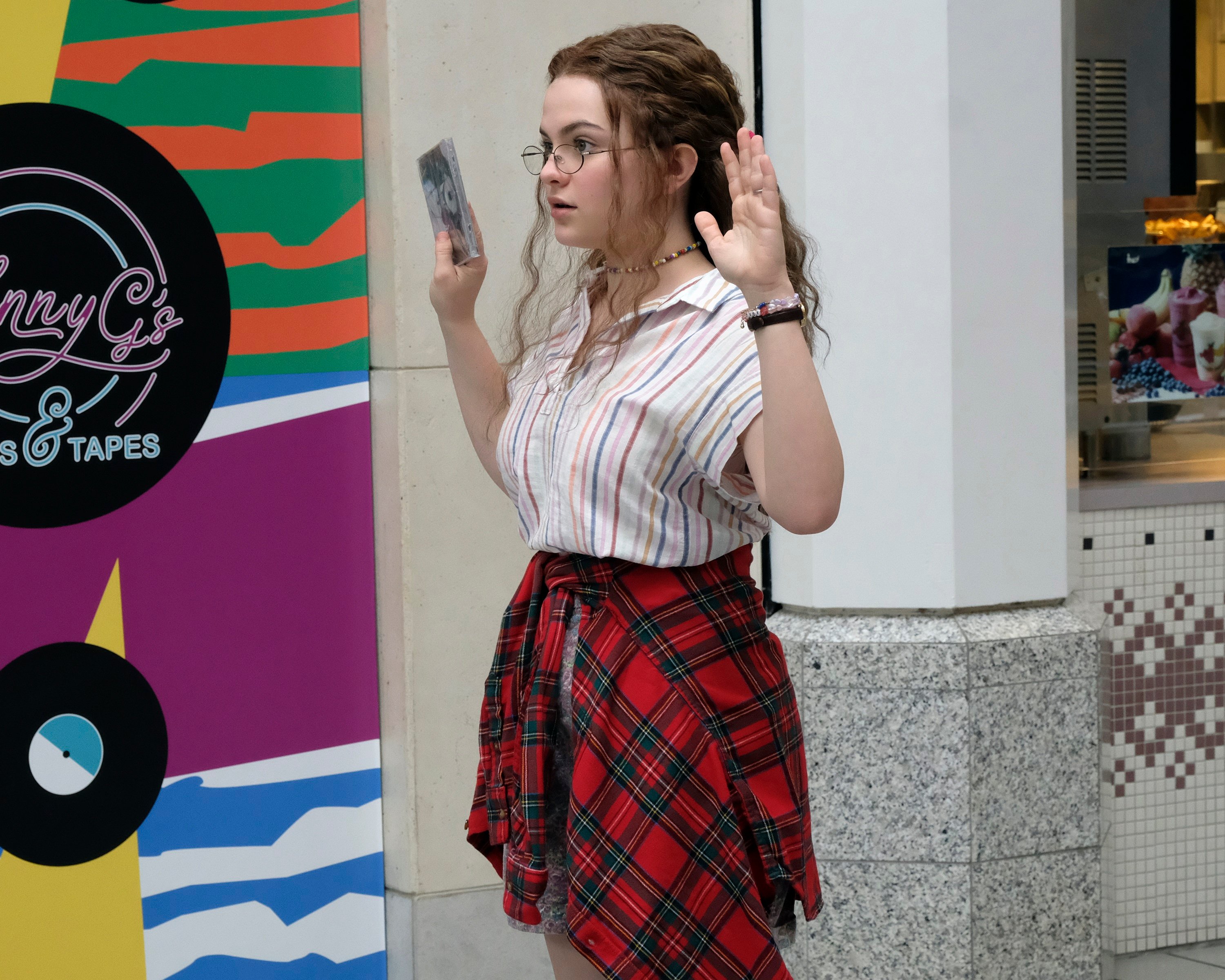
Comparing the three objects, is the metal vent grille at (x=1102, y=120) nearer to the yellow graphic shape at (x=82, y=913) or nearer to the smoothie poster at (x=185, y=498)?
the smoothie poster at (x=185, y=498)

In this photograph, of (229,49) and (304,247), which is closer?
(229,49)

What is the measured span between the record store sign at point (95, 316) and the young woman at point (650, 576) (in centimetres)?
145

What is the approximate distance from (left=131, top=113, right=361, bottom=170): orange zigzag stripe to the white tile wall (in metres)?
2.44

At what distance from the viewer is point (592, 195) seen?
1.92 meters

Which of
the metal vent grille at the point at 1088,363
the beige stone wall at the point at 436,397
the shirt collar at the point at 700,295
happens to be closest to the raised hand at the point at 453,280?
the shirt collar at the point at 700,295

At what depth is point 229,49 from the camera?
3.18 meters

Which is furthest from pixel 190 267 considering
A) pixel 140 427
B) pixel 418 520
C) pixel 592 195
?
pixel 592 195

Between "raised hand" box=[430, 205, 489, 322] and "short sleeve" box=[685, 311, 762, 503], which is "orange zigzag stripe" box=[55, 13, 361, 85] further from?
"short sleeve" box=[685, 311, 762, 503]

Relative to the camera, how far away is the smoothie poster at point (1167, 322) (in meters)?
4.18

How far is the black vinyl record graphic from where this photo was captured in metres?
3.05

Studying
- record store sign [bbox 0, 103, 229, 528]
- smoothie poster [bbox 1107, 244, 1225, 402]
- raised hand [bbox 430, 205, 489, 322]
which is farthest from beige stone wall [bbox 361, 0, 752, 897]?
smoothie poster [bbox 1107, 244, 1225, 402]

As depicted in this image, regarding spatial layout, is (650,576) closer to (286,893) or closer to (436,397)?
(436,397)

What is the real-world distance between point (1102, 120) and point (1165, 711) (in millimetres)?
1855

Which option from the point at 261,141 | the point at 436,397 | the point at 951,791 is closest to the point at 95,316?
the point at 261,141
